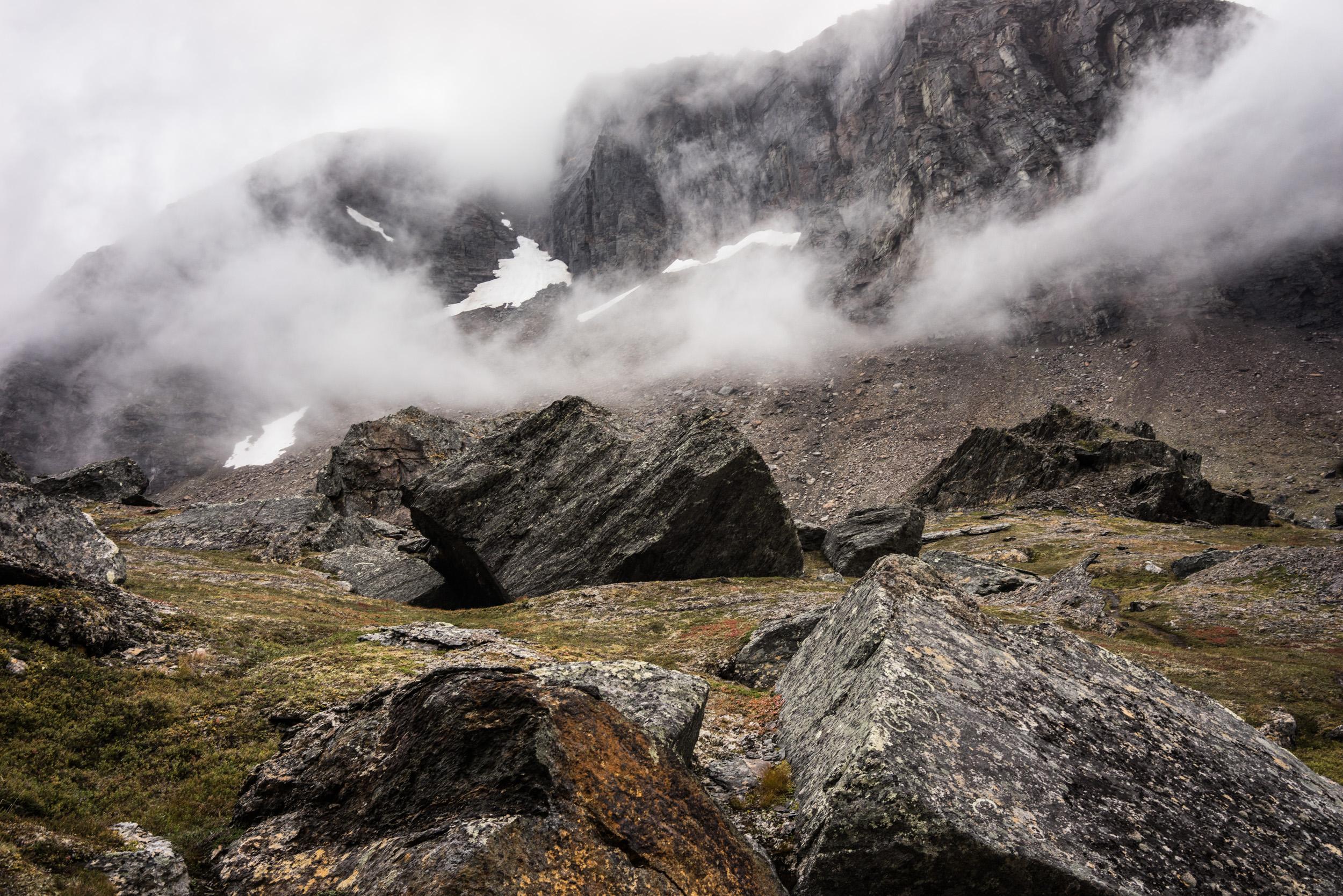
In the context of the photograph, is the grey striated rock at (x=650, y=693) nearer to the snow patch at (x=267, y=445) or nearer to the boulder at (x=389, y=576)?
the boulder at (x=389, y=576)

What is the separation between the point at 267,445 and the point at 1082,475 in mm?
177564

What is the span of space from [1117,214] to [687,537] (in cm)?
17477

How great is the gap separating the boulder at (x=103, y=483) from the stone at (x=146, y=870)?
86628 millimetres

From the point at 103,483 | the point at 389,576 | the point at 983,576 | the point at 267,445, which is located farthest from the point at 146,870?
the point at 267,445

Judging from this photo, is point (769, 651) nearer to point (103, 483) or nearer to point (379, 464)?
point (379, 464)

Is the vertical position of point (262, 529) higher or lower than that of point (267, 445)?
lower

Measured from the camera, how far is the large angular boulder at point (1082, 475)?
68.0m

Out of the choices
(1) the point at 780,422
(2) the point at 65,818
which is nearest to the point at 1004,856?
(2) the point at 65,818

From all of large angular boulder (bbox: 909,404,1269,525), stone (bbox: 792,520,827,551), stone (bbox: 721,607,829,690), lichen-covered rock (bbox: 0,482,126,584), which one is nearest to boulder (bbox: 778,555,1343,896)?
stone (bbox: 721,607,829,690)

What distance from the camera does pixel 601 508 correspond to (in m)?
35.6

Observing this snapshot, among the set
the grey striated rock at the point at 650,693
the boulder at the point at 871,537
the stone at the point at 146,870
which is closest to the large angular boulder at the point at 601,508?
the boulder at the point at 871,537

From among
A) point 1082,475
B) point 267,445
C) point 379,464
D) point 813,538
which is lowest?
point 813,538

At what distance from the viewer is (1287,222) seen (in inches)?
5650

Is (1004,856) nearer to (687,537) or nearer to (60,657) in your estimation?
(60,657)
